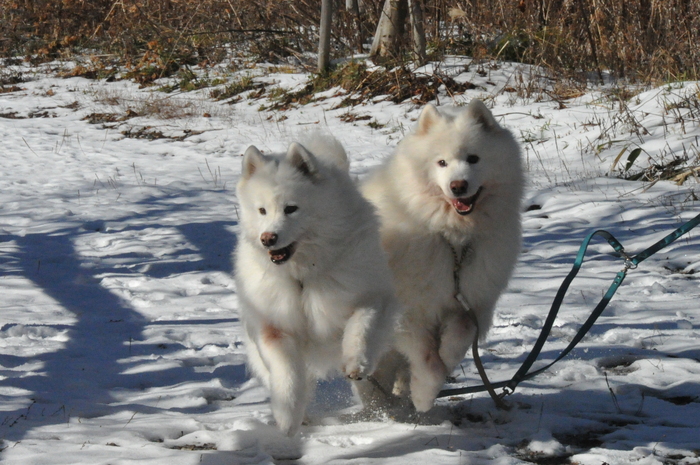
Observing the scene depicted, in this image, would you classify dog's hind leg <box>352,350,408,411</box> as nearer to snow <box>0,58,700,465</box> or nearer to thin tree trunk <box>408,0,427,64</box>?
snow <box>0,58,700,465</box>

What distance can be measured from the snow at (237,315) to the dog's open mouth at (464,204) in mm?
1020

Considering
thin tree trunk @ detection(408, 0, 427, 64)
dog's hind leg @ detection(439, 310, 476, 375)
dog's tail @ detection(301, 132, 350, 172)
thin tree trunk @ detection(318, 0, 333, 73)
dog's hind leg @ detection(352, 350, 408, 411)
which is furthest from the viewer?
thin tree trunk @ detection(318, 0, 333, 73)

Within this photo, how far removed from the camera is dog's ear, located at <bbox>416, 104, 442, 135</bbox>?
11.5 ft

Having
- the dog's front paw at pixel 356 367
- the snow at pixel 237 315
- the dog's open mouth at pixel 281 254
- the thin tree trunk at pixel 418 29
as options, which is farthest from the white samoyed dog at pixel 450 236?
the thin tree trunk at pixel 418 29

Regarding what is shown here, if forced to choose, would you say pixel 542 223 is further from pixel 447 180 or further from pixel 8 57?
pixel 8 57

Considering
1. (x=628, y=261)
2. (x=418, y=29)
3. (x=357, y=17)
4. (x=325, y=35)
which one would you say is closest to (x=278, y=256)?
(x=628, y=261)

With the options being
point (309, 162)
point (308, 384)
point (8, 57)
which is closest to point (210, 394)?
point (308, 384)

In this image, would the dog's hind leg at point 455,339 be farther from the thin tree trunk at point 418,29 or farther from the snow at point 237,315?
the thin tree trunk at point 418,29

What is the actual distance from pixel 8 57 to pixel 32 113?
4879mm

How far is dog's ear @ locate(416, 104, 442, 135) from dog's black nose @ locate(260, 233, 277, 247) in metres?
1.10

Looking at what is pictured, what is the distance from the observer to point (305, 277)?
3129 mm

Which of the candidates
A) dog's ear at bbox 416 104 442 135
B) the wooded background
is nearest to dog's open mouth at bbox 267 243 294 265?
dog's ear at bbox 416 104 442 135

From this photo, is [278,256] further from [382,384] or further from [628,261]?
[628,261]

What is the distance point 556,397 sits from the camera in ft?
11.5
